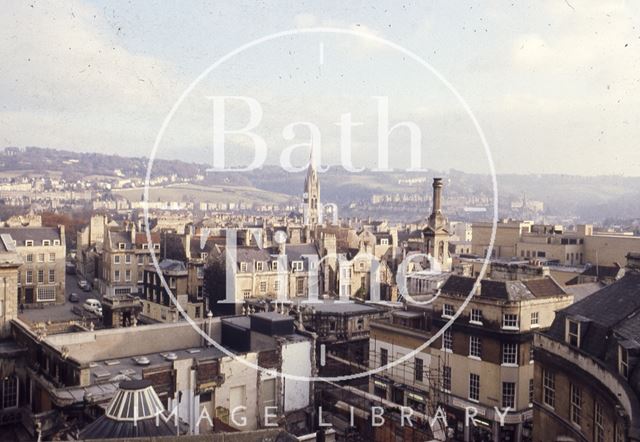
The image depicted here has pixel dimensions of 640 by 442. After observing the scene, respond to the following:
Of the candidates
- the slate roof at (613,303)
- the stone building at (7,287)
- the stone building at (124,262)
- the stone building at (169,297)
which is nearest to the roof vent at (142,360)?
the stone building at (7,287)

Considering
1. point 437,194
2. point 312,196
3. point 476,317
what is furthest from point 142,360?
point 312,196

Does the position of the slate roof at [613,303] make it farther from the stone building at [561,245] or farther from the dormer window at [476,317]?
the stone building at [561,245]

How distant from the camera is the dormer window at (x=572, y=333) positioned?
1962 centimetres

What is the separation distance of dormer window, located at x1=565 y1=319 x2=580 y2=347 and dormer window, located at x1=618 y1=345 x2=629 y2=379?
3569mm

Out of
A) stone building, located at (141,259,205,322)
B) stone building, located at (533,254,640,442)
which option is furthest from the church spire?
stone building, located at (533,254,640,442)

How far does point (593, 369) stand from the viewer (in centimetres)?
1767

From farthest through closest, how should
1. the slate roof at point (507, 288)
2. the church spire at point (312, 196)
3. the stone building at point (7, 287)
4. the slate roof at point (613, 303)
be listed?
the church spire at point (312, 196) → the slate roof at point (507, 288) → the stone building at point (7, 287) → the slate roof at point (613, 303)

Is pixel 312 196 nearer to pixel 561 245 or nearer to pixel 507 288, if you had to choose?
pixel 561 245

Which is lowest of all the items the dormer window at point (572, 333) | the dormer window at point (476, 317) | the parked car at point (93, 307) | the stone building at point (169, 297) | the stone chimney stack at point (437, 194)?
the parked car at point (93, 307)

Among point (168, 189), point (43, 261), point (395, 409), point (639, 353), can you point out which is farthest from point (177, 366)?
point (168, 189)

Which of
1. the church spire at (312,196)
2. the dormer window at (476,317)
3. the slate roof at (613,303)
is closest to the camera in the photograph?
the slate roof at (613,303)

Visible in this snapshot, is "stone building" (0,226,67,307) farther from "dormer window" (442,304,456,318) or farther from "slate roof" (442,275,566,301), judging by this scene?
"slate roof" (442,275,566,301)

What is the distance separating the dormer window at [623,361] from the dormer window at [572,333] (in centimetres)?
357

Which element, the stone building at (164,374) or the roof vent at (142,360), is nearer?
the stone building at (164,374)
